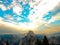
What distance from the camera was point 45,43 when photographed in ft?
269

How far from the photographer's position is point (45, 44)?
82.3m

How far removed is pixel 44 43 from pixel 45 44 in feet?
2.51

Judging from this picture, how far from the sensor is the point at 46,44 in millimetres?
81875

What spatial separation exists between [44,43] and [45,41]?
49.6 inches

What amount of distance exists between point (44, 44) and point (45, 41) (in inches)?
72.0

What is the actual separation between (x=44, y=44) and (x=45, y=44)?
0.78 m

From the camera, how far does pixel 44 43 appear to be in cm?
8269

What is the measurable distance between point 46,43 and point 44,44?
1.55 metres

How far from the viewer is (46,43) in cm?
8188

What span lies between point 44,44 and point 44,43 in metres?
0.60

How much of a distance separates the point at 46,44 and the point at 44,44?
55.8 inches

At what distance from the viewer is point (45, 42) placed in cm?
8219

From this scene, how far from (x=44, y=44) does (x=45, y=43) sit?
1.16 m
